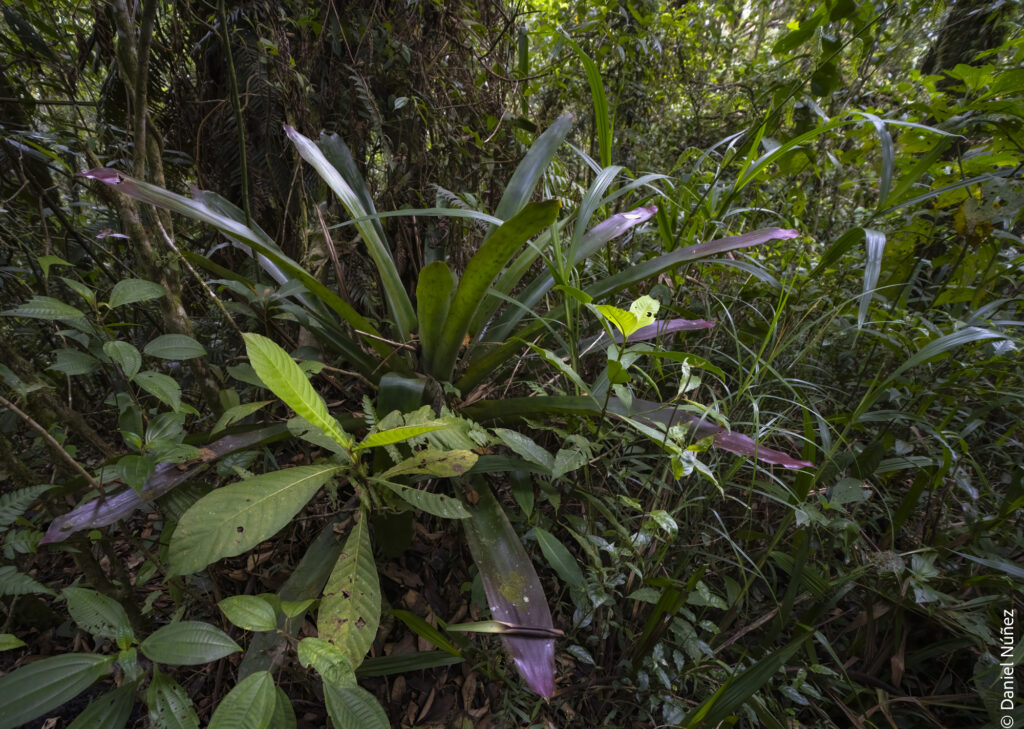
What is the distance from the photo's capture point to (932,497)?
105 centimetres

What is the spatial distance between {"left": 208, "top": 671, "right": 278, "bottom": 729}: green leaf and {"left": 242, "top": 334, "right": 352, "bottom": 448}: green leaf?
0.30 meters

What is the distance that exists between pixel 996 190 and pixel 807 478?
2.86ft

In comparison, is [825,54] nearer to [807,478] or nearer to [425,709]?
[807,478]

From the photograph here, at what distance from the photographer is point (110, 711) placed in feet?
1.84

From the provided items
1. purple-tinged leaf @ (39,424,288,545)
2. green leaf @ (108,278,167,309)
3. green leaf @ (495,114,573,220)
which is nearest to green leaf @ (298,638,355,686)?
purple-tinged leaf @ (39,424,288,545)

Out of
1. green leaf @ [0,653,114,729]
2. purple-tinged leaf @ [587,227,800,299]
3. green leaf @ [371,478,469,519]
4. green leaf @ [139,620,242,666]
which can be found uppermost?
purple-tinged leaf @ [587,227,800,299]

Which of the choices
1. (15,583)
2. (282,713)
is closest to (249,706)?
(282,713)

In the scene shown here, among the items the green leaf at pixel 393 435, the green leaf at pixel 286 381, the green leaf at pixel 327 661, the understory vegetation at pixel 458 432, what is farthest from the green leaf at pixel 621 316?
the green leaf at pixel 327 661

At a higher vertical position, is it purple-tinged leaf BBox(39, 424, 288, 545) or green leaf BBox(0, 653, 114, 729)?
purple-tinged leaf BBox(39, 424, 288, 545)

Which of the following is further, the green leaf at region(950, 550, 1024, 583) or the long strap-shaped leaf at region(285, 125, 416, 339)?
the long strap-shaped leaf at region(285, 125, 416, 339)

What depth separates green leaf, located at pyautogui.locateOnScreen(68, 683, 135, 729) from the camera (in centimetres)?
55

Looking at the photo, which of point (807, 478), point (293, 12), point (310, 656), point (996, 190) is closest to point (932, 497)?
point (807, 478)

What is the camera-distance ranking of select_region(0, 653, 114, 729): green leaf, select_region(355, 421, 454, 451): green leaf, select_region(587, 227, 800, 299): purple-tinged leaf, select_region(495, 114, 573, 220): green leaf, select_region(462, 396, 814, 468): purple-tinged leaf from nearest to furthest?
select_region(0, 653, 114, 729): green leaf → select_region(355, 421, 454, 451): green leaf → select_region(462, 396, 814, 468): purple-tinged leaf → select_region(587, 227, 800, 299): purple-tinged leaf → select_region(495, 114, 573, 220): green leaf

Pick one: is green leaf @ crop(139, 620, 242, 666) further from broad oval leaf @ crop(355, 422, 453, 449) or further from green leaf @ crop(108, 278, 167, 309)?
green leaf @ crop(108, 278, 167, 309)
